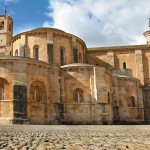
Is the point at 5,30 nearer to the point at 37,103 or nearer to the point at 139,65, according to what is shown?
the point at 139,65

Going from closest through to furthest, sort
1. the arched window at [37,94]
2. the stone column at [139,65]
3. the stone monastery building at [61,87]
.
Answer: the stone monastery building at [61,87] → the arched window at [37,94] → the stone column at [139,65]

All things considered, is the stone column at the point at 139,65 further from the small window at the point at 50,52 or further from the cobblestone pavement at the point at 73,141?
the cobblestone pavement at the point at 73,141

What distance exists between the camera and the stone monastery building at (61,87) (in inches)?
997

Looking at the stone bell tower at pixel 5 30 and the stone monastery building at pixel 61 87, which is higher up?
the stone bell tower at pixel 5 30

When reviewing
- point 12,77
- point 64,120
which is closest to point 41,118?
point 64,120

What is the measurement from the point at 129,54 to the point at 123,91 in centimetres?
1027

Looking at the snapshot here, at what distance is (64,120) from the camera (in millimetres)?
28297

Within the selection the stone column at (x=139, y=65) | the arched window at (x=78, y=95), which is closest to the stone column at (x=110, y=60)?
the stone column at (x=139, y=65)

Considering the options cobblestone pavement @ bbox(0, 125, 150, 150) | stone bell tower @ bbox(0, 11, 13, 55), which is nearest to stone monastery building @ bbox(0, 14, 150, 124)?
cobblestone pavement @ bbox(0, 125, 150, 150)

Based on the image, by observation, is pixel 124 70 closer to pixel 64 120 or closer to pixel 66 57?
pixel 66 57

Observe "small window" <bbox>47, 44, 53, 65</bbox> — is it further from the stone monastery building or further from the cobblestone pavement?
the cobblestone pavement

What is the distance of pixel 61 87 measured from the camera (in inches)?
1146

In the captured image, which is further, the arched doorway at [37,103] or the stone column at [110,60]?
the stone column at [110,60]

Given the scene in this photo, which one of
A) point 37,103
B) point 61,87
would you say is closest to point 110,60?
point 61,87
